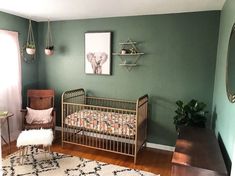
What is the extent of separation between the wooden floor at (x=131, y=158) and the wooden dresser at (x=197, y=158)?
0.97m

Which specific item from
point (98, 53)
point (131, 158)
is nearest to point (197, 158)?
point (131, 158)

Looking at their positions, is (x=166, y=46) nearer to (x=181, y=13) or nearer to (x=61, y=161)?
(x=181, y=13)

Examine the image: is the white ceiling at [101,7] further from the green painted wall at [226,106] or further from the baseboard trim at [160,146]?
the baseboard trim at [160,146]

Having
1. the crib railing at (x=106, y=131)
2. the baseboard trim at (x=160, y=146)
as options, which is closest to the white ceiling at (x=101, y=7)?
the crib railing at (x=106, y=131)

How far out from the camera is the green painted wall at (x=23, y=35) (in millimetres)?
3437

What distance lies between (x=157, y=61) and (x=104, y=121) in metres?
1.40

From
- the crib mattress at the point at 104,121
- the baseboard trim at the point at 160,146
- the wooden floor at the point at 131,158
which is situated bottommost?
the wooden floor at the point at 131,158

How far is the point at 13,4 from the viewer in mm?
2908

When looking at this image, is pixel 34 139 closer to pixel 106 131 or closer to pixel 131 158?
pixel 106 131

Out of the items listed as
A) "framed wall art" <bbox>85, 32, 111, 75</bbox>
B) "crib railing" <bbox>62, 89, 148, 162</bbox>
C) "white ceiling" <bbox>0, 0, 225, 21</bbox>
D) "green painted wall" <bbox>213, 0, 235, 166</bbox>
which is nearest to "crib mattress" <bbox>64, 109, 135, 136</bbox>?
"crib railing" <bbox>62, 89, 148, 162</bbox>

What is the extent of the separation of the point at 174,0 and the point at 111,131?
2138 millimetres

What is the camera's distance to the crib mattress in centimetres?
306

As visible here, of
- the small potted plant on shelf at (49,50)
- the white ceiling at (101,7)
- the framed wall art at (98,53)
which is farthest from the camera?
the small potted plant on shelf at (49,50)

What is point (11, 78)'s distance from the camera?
3.60 meters
